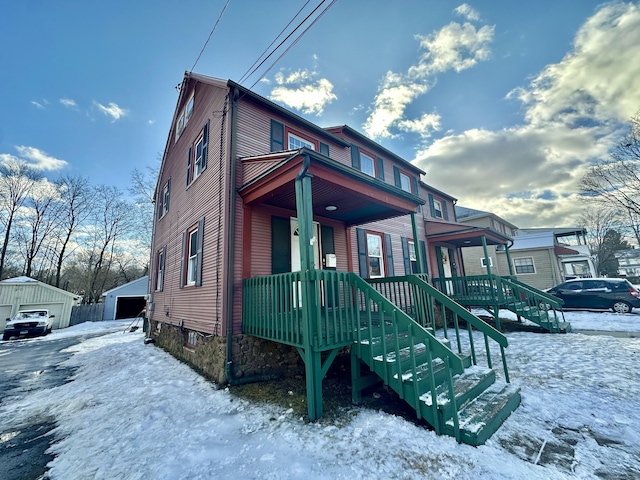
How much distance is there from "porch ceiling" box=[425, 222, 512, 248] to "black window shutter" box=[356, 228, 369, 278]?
4.69 m

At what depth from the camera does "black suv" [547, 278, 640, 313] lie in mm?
11008

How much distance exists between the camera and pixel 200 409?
13.3 feet

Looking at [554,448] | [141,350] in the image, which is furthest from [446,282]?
[141,350]

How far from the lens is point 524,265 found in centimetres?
1917

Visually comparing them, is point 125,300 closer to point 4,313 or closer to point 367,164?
point 4,313

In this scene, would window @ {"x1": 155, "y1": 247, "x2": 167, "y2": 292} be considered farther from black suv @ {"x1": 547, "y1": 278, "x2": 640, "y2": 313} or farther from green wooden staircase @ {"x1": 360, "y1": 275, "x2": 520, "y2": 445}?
black suv @ {"x1": 547, "y1": 278, "x2": 640, "y2": 313}

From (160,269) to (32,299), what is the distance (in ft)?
52.3

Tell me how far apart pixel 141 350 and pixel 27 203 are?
26792mm

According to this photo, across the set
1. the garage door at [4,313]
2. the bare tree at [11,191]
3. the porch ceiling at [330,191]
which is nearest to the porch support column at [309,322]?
the porch ceiling at [330,191]

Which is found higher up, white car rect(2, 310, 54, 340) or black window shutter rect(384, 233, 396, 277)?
black window shutter rect(384, 233, 396, 277)

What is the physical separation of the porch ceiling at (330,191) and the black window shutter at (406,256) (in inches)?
149

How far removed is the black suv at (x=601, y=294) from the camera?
36.1ft

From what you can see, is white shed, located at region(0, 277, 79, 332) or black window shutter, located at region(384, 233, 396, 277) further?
white shed, located at region(0, 277, 79, 332)

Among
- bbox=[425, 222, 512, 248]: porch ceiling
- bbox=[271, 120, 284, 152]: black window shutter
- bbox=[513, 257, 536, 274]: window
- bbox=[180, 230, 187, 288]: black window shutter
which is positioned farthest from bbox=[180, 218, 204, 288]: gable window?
bbox=[513, 257, 536, 274]: window
